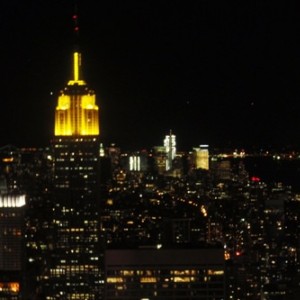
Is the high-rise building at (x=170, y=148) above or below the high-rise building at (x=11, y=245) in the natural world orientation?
above

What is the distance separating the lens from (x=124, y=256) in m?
11.2

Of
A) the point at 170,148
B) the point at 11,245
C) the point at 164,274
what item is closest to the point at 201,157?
the point at 170,148

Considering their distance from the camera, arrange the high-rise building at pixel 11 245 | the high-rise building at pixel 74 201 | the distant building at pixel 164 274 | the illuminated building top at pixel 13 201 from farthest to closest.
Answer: the illuminated building top at pixel 13 201, the high-rise building at pixel 74 201, the high-rise building at pixel 11 245, the distant building at pixel 164 274

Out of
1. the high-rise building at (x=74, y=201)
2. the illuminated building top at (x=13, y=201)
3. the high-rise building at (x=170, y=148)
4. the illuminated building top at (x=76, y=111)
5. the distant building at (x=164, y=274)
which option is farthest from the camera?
the illuminated building top at (x=13, y=201)

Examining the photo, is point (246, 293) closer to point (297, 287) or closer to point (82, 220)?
point (297, 287)

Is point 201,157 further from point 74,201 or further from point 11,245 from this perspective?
point 11,245

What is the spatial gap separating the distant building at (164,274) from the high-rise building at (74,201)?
13.9ft

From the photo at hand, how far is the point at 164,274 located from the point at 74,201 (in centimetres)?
586

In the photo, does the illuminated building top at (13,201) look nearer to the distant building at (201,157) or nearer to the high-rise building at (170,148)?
the high-rise building at (170,148)

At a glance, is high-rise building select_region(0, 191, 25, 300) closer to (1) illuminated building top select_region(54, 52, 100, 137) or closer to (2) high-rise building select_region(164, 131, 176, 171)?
(1) illuminated building top select_region(54, 52, 100, 137)

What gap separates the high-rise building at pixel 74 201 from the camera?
15.7 meters

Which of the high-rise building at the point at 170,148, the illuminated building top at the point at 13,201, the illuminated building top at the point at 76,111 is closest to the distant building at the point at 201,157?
the high-rise building at the point at 170,148

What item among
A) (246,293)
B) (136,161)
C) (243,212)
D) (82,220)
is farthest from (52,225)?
(246,293)

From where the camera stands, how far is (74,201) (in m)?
16.8
